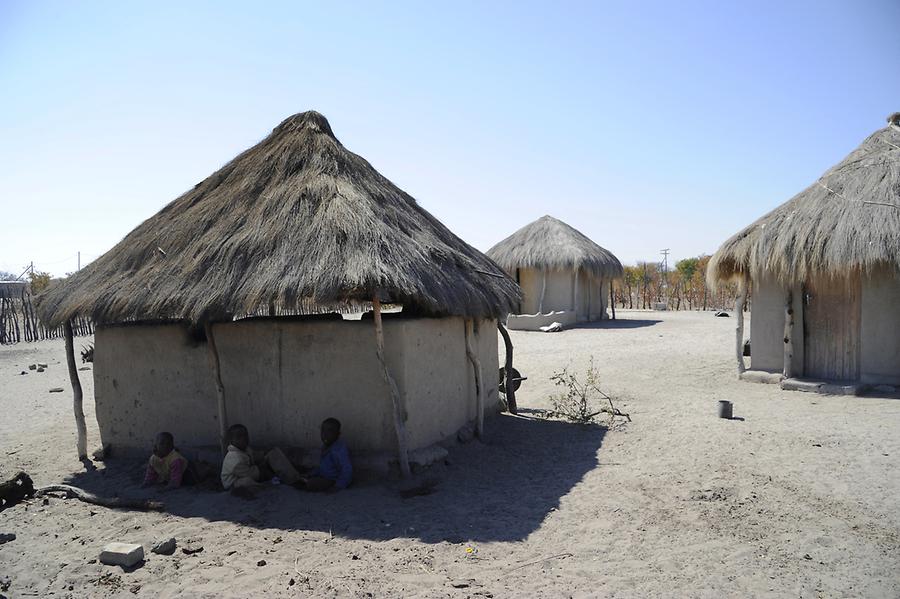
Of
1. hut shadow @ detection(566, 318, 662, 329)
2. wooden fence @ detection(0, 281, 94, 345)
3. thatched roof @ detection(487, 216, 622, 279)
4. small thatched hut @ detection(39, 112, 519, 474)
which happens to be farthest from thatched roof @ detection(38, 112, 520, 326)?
wooden fence @ detection(0, 281, 94, 345)

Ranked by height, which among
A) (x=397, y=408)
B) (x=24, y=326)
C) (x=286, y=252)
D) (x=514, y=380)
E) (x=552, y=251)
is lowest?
(x=514, y=380)

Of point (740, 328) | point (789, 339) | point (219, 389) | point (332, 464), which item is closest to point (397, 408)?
point (332, 464)

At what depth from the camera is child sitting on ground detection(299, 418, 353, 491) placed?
531 cm

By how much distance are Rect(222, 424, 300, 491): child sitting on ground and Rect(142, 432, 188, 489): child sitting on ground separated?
0.53 meters

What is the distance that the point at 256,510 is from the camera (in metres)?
5.03

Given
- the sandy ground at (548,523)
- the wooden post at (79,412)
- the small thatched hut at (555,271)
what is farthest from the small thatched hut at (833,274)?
the wooden post at (79,412)

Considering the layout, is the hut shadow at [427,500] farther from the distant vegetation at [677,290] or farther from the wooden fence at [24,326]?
the distant vegetation at [677,290]

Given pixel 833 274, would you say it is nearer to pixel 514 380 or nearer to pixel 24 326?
pixel 514 380

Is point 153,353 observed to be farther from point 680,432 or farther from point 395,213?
point 680,432

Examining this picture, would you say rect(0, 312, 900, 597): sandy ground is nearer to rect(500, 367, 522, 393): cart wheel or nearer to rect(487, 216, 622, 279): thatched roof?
rect(500, 367, 522, 393): cart wheel

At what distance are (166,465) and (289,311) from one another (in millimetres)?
1812

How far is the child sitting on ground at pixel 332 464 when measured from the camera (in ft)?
17.4

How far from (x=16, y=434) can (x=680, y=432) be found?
27.7 ft

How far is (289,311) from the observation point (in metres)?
6.19
